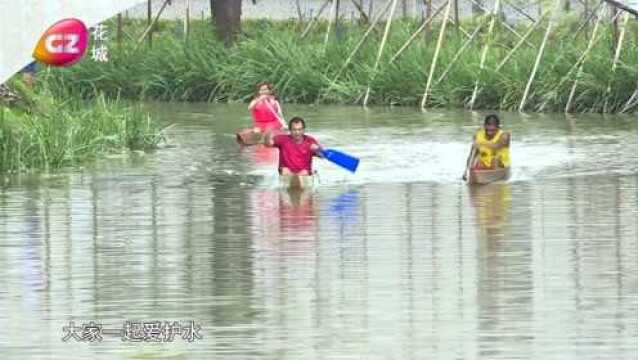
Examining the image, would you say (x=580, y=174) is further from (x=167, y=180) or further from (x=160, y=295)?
(x=160, y=295)

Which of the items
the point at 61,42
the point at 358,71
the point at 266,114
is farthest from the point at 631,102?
the point at 61,42

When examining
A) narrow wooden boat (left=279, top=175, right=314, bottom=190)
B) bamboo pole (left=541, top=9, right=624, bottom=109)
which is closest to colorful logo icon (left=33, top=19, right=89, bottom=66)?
narrow wooden boat (left=279, top=175, right=314, bottom=190)

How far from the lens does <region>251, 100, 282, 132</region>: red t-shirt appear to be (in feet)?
103

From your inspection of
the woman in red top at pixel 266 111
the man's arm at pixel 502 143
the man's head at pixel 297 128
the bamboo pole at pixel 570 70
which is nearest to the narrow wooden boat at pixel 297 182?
the man's head at pixel 297 128

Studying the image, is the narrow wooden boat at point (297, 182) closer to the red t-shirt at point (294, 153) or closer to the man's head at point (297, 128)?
the red t-shirt at point (294, 153)

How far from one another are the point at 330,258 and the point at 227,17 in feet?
99.0

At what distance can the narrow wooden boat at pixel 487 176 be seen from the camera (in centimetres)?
2373

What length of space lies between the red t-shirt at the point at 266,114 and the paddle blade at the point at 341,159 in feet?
23.7

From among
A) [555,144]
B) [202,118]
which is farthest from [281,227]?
[202,118]

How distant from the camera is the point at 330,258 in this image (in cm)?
1666

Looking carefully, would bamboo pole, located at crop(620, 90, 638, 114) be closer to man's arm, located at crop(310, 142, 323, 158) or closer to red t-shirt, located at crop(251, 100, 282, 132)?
red t-shirt, located at crop(251, 100, 282, 132)

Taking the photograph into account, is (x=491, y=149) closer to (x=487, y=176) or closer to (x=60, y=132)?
(x=487, y=176)

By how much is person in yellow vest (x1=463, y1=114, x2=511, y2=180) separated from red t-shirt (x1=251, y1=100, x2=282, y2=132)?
7.23 m

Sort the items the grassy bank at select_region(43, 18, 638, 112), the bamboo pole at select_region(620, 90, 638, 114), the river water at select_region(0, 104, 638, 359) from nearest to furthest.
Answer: the river water at select_region(0, 104, 638, 359) → the bamboo pole at select_region(620, 90, 638, 114) → the grassy bank at select_region(43, 18, 638, 112)
